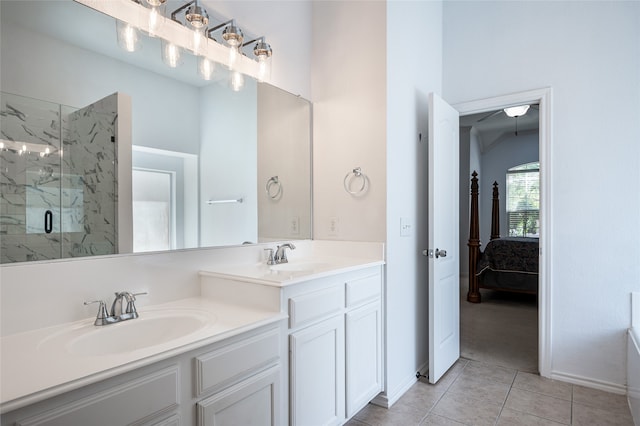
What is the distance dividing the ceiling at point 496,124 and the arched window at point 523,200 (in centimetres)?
68

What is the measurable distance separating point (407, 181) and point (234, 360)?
1.69 metres

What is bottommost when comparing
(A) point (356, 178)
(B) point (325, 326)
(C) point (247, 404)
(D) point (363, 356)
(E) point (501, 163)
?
(D) point (363, 356)

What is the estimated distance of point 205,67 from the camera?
72.4 inches

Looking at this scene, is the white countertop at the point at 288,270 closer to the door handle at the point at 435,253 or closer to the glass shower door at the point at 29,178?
the door handle at the point at 435,253

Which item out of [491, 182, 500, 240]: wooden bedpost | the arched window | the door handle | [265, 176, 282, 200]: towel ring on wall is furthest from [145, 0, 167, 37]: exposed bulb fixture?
the arched window

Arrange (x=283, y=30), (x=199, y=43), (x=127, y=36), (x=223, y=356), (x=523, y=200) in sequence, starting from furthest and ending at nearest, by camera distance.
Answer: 1. (x=523, y=200)
2. (x=283, y=30)
3. (x=199, y=43)
4. (x=127, y=36)
5. (x=223, y=356)

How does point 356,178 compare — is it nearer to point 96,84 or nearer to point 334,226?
point 334,226

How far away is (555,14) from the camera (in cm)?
260

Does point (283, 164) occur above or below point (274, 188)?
above

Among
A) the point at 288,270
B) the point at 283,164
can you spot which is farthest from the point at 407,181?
the point at 288,270

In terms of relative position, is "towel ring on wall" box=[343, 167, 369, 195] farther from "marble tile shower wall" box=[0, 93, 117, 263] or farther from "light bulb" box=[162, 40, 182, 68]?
"marble tile shower wall" box=[0, 93, 117, 263]

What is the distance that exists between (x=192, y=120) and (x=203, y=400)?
1.24m

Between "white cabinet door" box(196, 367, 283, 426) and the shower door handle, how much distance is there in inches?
31.5

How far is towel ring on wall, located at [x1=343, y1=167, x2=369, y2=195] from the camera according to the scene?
7.60ft
